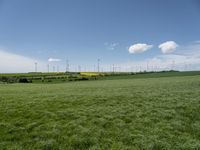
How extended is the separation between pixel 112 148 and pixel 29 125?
432cm

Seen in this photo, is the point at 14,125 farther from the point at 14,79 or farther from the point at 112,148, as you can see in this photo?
the point at 14,79

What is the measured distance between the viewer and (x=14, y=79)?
2473 inches

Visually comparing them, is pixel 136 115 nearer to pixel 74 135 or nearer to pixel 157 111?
pixel 157 111

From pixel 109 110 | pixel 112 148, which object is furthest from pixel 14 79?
pixel 112 148

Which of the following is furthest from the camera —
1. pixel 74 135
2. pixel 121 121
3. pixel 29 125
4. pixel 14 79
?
pixel 14 79

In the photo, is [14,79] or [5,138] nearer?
[5,138]

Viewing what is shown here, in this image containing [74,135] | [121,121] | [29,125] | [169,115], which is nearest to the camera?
[74,135]

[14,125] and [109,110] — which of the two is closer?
[14,125]

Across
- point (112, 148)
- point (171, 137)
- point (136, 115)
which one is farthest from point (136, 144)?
point (136, 115)

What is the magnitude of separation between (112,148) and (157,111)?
5470mm

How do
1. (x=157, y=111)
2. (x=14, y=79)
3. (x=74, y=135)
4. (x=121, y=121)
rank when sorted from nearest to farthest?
1. (x=74, y=135)
2. (x=121, y=121)
3. (x=157, y=111)
4. (x=14, y=79)

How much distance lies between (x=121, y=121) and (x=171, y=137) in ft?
8.40

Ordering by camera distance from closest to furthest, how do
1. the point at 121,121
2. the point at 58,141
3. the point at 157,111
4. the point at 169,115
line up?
the point at 58,141 → the point at 121,121 → the point at 169,115 → the point at 157,111

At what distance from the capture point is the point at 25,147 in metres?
5.81
